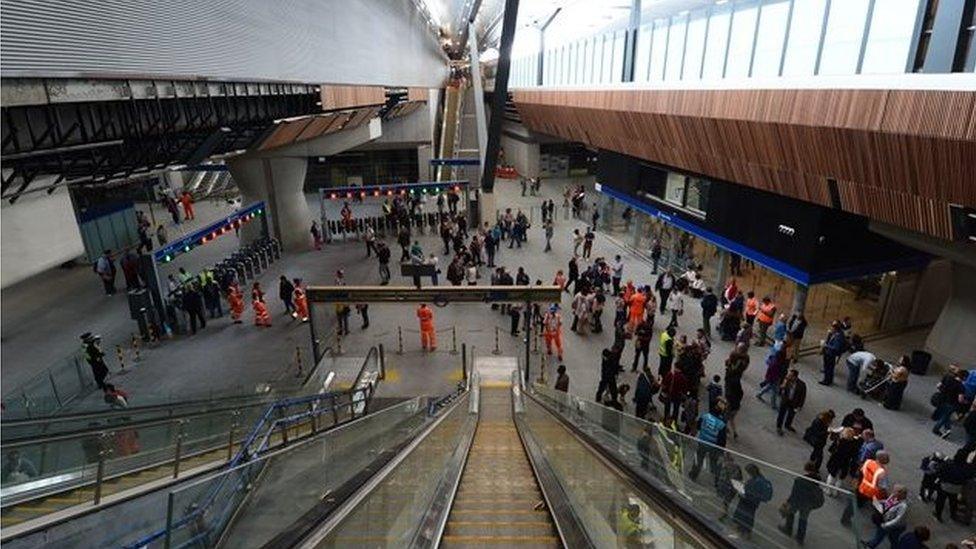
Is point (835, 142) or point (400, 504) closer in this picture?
point (400, 504)

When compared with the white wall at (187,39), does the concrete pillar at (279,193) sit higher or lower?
lower

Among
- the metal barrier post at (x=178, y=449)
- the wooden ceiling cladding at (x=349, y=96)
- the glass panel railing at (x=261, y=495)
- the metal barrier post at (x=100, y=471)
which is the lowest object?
the metal barrier post at (x=178, y=449)

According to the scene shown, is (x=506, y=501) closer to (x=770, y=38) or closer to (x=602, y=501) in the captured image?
(x=602, y=501)

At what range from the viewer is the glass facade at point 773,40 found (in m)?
8.86

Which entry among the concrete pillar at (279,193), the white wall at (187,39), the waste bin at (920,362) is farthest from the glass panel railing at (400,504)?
the concrete pillar at (279,193)

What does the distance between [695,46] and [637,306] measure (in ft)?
22.2

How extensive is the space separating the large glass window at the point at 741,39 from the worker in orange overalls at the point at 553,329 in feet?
22.1

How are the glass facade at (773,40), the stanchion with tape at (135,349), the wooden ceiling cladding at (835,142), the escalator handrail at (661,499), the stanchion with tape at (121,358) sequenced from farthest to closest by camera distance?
the stanchion with tape at (135,349), the stanchion with tape at (121,358), the glass facade at (773,40), the wooden ceiling cladding at (835,142), the escalator handrail at (661,499)

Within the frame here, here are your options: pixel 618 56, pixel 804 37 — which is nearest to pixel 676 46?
pixel 618 56

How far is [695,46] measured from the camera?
44.6 feet

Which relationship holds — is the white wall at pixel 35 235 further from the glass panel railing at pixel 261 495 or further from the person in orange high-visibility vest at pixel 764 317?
the person in orange high-visibility vest at pixel 764 317

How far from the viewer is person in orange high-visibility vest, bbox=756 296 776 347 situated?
500 inches

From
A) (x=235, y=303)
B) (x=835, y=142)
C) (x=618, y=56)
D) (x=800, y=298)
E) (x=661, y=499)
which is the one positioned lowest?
(x=235, y=303)

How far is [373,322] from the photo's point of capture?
1545cm
